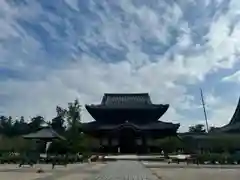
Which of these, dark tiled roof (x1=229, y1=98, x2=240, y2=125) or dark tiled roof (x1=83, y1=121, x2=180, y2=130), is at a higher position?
dark tiled roof (x1=229, y1=98, x2=240, y2=125)

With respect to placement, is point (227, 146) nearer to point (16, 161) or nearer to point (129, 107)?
point (129, 107)

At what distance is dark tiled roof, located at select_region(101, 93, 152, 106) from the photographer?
66750mm

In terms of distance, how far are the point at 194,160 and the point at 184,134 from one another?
26.3 m

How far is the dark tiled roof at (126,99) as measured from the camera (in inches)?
2628

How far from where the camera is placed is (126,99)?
2707 inches

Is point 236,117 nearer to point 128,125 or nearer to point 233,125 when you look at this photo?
point 233,125

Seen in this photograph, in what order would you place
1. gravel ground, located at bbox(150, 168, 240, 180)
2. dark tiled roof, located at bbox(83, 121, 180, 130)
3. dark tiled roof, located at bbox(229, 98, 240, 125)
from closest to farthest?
gravel ground, located at bbox(150, 168, 240, 180)
dark tiled roof, located at bbox(83, 121, 180, 130)
dark tiled roof, located at bbox(229, 98, 240, 125)

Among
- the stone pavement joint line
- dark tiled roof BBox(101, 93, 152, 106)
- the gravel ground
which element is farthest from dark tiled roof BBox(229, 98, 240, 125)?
the stone pavement joint line

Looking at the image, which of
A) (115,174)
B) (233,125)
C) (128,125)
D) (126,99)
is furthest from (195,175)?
(126,99)

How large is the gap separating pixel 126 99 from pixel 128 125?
900 cm

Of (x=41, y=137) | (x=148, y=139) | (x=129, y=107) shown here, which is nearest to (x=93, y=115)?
(x=129, y=107)

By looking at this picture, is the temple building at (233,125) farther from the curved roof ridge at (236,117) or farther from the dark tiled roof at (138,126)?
the dark tiled roof at (138,126)

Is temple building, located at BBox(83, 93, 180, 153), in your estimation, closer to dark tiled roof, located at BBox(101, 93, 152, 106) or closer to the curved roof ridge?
dark tiled roof, located at BBox(101, 93, 152, 106)

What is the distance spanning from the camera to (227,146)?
49.3 m
